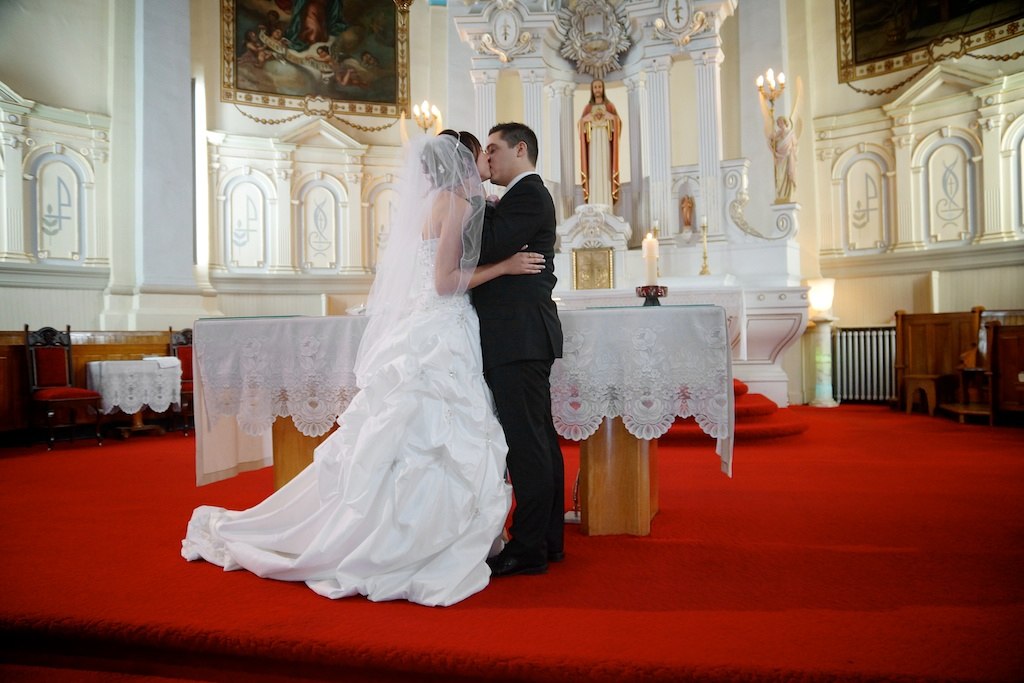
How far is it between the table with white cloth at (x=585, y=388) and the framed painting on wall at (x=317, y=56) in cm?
898

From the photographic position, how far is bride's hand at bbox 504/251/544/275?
2.96 metres

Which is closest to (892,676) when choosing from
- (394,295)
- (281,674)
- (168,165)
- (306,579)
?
(281,674)

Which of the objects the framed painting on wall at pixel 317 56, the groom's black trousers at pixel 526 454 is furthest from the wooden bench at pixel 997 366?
the framed painting on wall at pixel 317 56

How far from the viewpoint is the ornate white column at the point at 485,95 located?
981cm

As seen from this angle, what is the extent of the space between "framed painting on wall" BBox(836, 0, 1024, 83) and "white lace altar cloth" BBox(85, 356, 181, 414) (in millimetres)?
9765

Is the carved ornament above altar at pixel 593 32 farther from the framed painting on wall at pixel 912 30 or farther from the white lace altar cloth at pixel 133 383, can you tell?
the white lace altar cloth at pixel 133 383

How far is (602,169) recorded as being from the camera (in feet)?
32.4

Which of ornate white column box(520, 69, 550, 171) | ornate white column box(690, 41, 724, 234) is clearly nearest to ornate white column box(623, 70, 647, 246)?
ornate white column box(690, 41, 724, 234)

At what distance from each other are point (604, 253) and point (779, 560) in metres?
6.36

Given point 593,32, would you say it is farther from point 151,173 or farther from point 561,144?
point 151,173

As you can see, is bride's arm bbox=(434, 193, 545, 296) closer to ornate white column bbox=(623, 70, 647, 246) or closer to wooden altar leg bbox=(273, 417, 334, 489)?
wooden altar leg bbox=(273, 417, 334, 489)

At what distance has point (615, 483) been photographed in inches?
142

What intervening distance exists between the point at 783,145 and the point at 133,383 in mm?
7692

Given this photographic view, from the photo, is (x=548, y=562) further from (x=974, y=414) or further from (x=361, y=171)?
(x=361, y=171)
